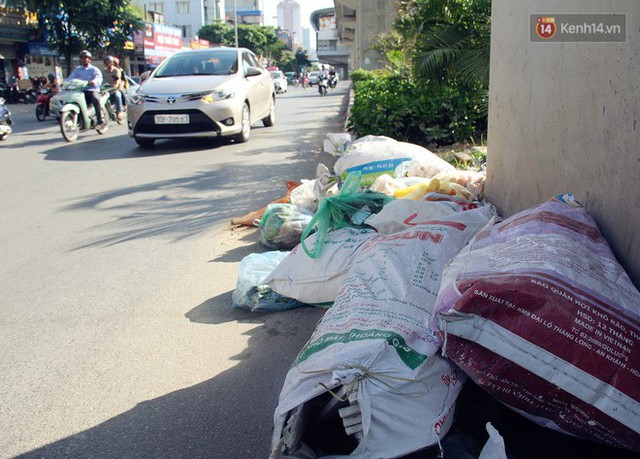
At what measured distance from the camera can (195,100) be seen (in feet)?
29.6

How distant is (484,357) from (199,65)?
9289 mm

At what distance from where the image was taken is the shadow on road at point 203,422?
2.16 meters

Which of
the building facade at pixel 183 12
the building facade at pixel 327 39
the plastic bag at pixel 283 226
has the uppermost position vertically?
the building facade at pixel 183 12

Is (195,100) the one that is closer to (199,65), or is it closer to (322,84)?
(199,65)

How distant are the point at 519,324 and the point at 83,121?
10788mm

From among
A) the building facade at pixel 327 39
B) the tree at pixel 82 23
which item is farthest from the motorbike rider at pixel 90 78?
the building facade at pixel 327 39

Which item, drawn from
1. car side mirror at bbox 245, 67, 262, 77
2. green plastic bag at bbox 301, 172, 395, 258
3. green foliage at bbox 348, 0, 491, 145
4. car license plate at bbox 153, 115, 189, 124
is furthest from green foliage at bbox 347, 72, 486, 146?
A: green plastic bag at bbox 301, 172, 395, 258

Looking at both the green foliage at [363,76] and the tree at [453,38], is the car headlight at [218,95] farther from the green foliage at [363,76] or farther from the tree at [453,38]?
the green foliage at [363,76]

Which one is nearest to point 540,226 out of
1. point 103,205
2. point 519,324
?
point 519,324

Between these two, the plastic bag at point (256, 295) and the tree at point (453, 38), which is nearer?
the plastic bag at point (256, 295)

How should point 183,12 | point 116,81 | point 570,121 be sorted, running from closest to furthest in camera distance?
1. point 570,121
2. point 116,81
3. point 183,12

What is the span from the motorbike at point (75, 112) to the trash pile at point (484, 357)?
9486mm

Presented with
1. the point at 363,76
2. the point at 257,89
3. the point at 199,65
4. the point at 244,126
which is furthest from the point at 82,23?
the point at 244,126

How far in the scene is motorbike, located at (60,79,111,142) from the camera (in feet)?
34.4
